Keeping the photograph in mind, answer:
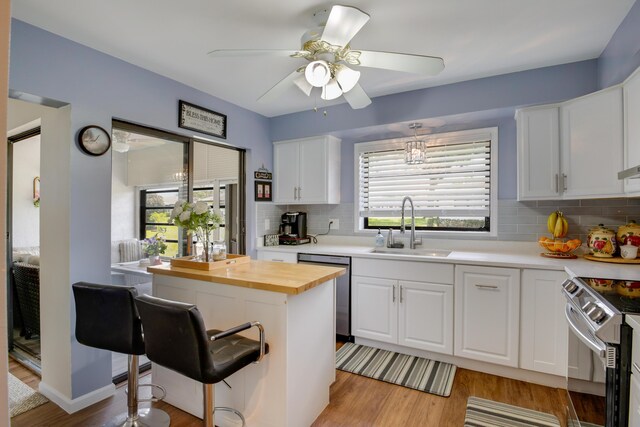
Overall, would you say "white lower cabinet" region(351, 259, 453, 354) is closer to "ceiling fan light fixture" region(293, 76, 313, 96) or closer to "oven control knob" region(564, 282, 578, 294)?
"oven control knob" region(564, 282, 578, 294)

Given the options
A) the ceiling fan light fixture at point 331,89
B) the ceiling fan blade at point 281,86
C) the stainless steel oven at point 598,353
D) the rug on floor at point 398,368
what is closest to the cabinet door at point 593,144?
the stainless steel oven at point 598,353

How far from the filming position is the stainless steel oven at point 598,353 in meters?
1.19

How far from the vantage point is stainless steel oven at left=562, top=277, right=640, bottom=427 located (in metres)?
1.19

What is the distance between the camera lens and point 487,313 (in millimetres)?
2510

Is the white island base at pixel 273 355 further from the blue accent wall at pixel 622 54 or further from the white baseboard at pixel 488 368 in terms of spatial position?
the blue accent wall at pixel 622 54

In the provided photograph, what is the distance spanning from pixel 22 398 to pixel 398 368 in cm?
281

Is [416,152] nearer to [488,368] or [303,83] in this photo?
[303,83]

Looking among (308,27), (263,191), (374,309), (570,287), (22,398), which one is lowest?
(22,398)

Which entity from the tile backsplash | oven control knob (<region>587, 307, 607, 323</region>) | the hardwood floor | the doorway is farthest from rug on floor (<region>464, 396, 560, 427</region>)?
Answer: the doorway

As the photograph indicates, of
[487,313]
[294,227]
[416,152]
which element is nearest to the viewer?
[487,313]

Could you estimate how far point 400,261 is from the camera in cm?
283

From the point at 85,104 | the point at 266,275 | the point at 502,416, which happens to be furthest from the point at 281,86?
the point at 502,416

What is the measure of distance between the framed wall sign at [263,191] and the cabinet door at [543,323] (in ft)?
8.92

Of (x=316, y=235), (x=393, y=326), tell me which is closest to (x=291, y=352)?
(x=393, y=326)
